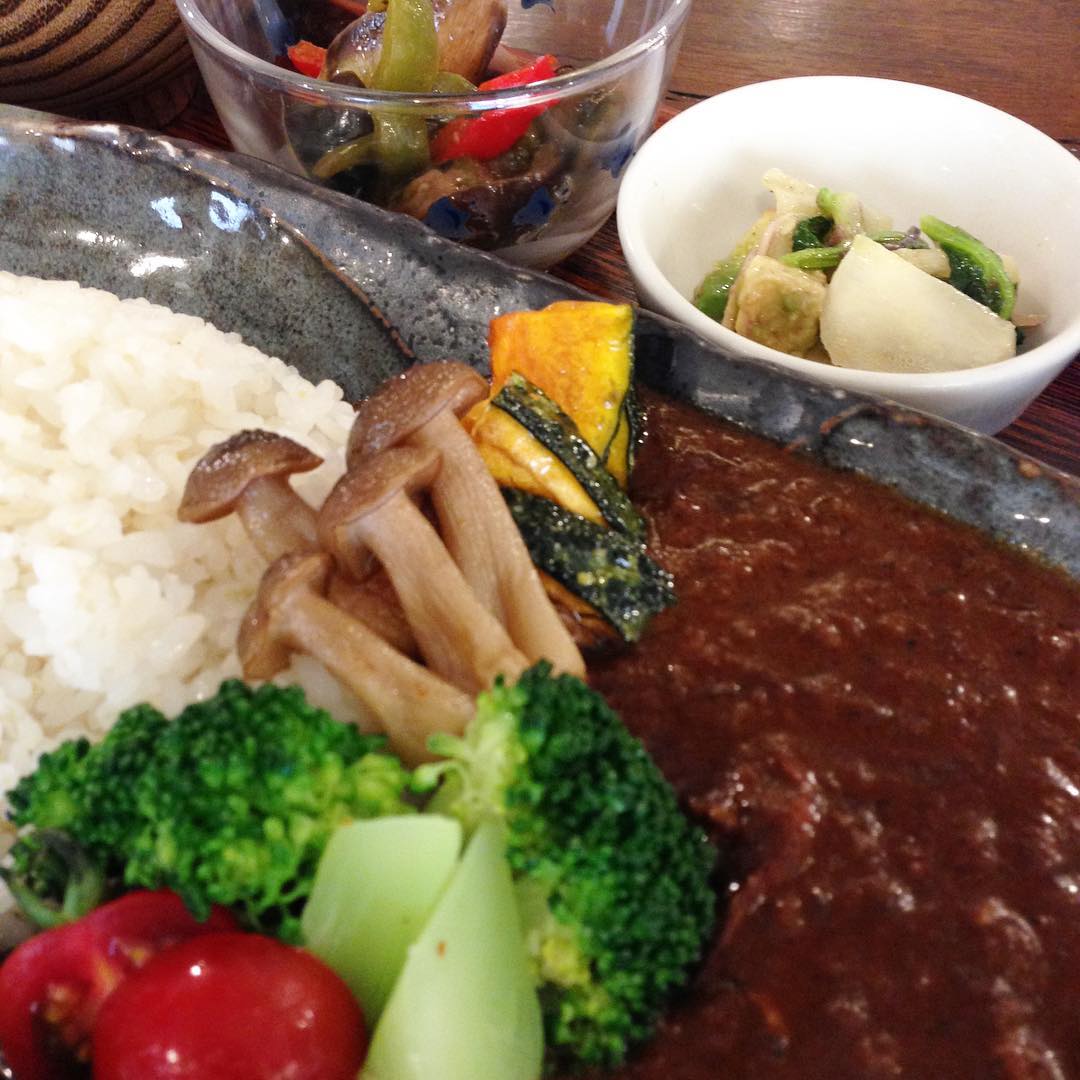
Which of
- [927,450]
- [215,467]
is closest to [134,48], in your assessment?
[215,467]

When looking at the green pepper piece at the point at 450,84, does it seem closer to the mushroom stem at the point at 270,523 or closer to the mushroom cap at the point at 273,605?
the mushroom stem at the point at 270,523

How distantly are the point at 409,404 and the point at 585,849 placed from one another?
2.94 ft

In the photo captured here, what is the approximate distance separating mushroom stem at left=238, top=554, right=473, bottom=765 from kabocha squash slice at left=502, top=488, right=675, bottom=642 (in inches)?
13.6

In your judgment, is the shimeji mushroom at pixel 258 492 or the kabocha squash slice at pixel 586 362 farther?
the kabocha squash slice at pixel 586 362

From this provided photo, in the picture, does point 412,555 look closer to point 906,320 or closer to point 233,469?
point 233,469

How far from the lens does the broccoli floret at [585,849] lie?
4.52 feet

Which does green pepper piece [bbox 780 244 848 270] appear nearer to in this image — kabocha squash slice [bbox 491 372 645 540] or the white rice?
kabocha squash slice [bbox 491 372 645 540]

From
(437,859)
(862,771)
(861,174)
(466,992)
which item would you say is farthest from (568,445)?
(861,174)

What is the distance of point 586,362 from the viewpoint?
7.18ft

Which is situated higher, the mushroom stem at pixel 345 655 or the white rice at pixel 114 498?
the mushroom stem at pixel 345 655

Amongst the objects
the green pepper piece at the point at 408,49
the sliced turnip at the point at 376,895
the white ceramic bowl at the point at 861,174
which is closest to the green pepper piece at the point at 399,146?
the green pepper piece at the point at 408,49

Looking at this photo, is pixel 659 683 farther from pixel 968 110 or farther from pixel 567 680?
pixel 968 110

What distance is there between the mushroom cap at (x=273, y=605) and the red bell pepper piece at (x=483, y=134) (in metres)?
1.48

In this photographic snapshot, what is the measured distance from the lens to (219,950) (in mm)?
1339
